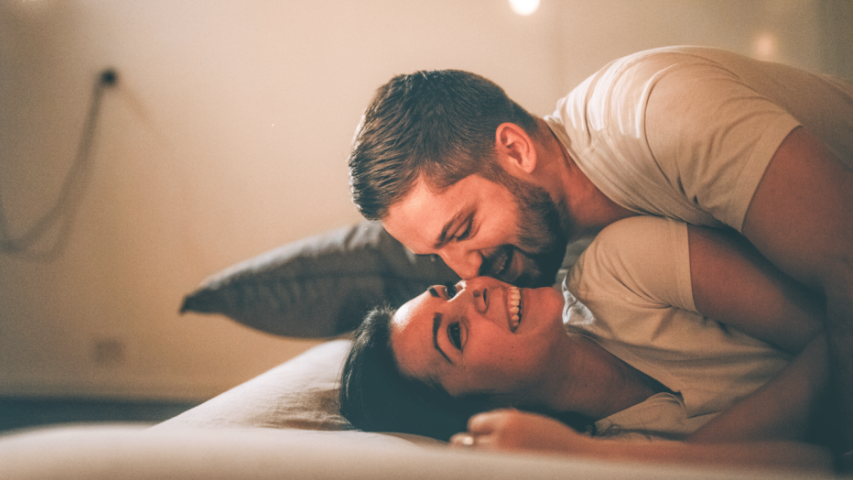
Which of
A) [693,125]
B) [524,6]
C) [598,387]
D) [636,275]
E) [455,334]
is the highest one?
[524,6]

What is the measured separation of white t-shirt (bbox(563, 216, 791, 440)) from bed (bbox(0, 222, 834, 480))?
0.28 m

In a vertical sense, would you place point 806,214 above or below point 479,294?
above

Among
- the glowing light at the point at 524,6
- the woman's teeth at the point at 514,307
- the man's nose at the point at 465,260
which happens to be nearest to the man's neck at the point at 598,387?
the woman's teeth at the point at 514,307

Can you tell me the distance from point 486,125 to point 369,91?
406 mm

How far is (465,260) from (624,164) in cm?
32

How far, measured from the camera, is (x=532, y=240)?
947 millimetres

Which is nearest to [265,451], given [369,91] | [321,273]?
[321,273]

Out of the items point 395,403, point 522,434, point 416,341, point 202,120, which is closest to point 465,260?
point 416,341

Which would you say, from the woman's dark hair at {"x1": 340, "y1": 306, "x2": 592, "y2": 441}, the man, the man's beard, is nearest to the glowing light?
the man

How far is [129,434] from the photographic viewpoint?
32cm

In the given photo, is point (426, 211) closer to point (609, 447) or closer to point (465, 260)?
point (465, 260)

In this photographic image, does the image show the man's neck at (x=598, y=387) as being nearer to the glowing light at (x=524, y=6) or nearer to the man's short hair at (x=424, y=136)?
the man's short hair at (x=424, y=136)

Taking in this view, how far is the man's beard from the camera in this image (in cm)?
94

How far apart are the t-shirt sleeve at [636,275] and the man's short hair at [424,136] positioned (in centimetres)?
25
